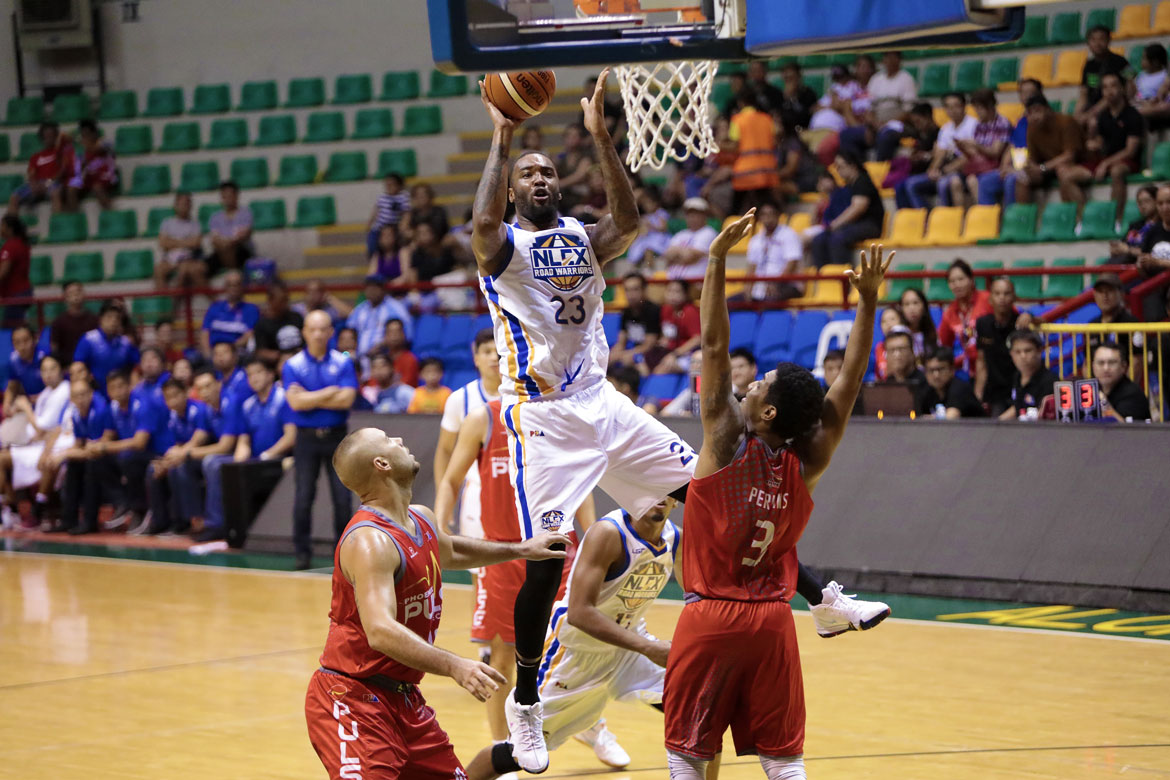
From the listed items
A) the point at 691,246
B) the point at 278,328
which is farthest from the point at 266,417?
the point at 691,246

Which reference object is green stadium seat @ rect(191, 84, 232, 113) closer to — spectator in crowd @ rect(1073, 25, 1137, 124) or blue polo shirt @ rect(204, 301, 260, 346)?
blue polo shirt @ rect(204, 301, 260, 346)

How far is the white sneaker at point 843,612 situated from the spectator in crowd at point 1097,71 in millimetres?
10549

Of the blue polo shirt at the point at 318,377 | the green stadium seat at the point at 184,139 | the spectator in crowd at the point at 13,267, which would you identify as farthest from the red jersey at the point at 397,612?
the green stadium seat at the point at 184,139

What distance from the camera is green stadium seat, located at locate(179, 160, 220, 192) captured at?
2186 centimetres

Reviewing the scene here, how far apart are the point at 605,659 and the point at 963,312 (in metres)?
7.01

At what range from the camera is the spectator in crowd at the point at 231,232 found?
64.2 ft

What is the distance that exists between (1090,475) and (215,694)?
555cm

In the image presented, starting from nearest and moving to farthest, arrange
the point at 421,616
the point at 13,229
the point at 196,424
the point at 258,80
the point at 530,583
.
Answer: the point at 421,616, the point at 530,583, the point at 196,424, the point at 13,229, the point at 258,80

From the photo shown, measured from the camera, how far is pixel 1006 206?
14.9 meters

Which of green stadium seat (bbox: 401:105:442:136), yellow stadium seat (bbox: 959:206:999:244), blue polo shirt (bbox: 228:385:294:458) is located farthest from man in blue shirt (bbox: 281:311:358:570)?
green stadium seat (bbox: 401:105:442:136)

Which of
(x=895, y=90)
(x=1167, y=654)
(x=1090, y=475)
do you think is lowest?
(x=1167, y=654)

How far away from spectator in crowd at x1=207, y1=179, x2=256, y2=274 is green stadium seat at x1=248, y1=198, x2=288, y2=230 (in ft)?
4.41

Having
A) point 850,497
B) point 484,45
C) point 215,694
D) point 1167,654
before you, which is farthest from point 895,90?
point 484,45

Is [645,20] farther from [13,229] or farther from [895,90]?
[13,229]
